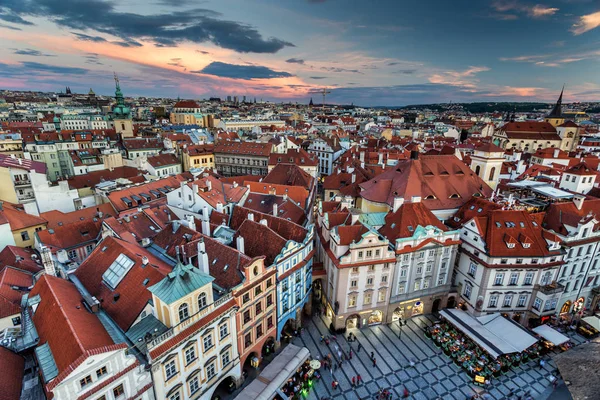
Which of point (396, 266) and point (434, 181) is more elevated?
point (434, 181)

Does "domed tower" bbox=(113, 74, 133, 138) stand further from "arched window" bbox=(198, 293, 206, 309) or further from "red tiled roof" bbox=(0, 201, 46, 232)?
"arched window" bbox=(198, 293, 206, 309)

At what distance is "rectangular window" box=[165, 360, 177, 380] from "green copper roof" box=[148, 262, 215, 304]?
512 centimetres

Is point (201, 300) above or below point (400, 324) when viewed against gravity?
above

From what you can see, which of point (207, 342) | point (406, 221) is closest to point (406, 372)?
point (406, 221)

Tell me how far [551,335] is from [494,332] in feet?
21.9

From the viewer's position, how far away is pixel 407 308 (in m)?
40.1

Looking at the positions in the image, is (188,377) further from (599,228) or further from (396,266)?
(599,228)

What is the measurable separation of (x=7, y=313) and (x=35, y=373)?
268 inches

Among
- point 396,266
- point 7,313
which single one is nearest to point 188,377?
point 7,313

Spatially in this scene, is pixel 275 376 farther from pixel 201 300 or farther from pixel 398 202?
pixel 398 202

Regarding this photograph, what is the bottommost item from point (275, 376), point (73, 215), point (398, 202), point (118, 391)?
point (275, 376)

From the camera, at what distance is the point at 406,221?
38844 millimetres

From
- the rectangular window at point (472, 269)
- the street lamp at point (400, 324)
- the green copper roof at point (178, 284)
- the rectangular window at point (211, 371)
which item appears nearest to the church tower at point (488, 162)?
the rectangular window at point (472, 269)

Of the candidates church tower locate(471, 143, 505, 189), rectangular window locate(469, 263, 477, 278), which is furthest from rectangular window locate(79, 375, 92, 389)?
church tower locate(471, 143, 505, 189)
